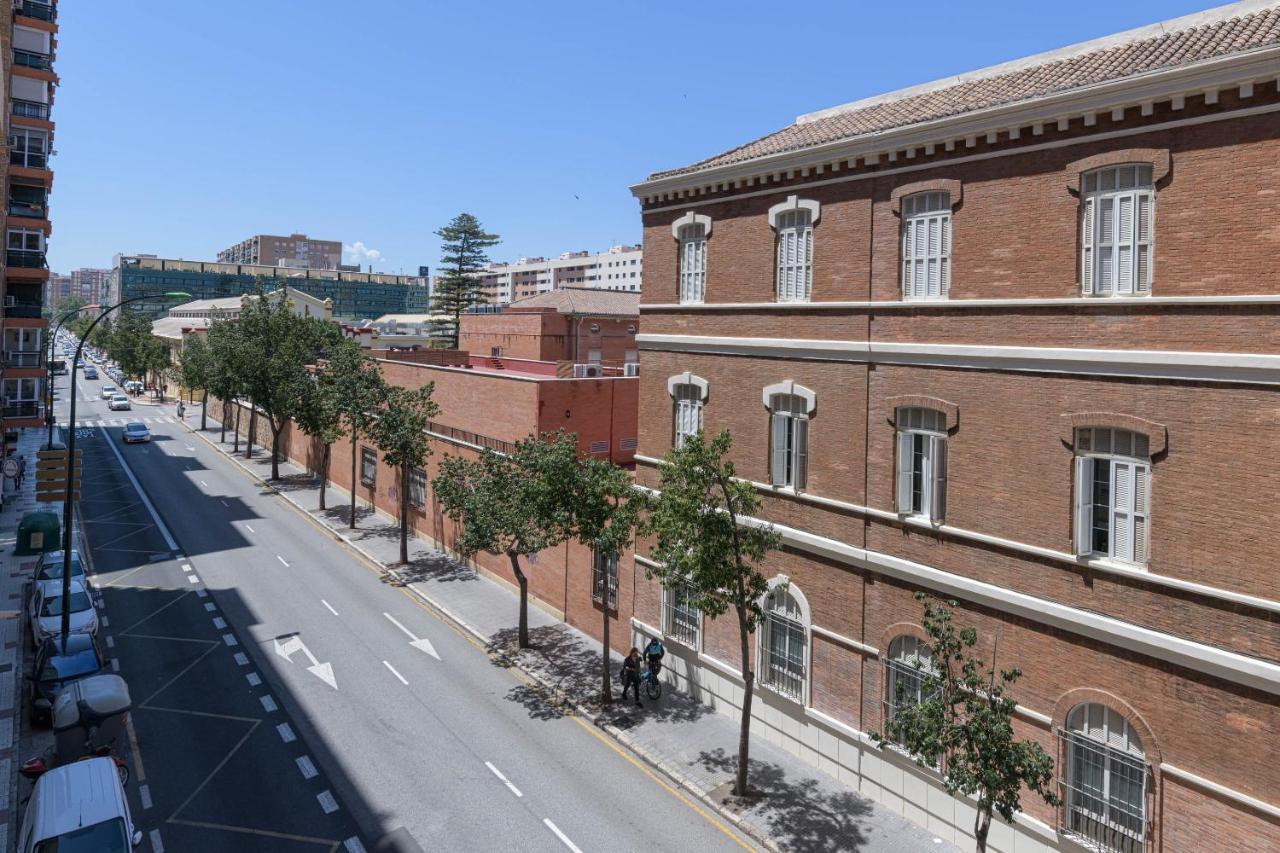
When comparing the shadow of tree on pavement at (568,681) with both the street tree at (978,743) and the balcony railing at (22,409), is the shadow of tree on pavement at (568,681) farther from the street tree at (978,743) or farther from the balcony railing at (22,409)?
the balcony railing at (22,409)

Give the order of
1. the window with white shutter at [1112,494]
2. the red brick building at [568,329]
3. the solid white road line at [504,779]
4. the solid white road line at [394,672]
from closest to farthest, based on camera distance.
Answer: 1. the window with white shutter at [1112,494]
2. the solid white road line at [504,779]
3. the solid white road line at [394,672]
4. the red brick building at [568,329]

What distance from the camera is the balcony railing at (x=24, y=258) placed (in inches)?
1713

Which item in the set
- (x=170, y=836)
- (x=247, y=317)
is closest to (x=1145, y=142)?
(x=170, y=836)

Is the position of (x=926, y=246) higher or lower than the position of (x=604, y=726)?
higher

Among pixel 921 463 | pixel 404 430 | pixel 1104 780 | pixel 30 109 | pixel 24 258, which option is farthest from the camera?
pixel 30 109

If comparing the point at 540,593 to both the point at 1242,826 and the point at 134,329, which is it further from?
the point at 134,329

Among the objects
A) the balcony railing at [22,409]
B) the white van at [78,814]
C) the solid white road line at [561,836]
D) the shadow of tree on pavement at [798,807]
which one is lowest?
the solid white road line at [561,836]

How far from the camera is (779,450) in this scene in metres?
20.2

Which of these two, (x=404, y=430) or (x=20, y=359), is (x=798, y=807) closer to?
(x=404, y=430)

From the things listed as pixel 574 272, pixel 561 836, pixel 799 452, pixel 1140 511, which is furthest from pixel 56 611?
pixel 574 272

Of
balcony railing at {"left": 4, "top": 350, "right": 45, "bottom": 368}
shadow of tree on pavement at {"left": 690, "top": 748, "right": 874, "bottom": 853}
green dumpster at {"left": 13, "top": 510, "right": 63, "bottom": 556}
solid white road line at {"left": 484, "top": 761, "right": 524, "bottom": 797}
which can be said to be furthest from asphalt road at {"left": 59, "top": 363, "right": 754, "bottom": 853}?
balcony railing at {"left": 4, "top": 350, "right": 45, "bottom": 368}

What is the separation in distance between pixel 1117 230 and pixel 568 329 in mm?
45606

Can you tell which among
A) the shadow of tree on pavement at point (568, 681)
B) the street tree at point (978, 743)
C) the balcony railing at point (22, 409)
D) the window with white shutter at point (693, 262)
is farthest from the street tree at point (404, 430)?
the street tree at point (978, 743)

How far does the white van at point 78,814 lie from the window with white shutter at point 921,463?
652 inches
